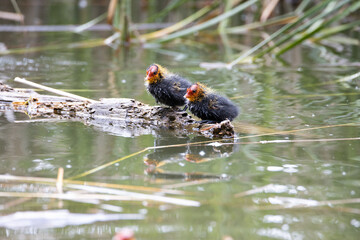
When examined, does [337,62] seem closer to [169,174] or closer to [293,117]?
[293,117]

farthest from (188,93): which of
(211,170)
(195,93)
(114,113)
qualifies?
(211,170)

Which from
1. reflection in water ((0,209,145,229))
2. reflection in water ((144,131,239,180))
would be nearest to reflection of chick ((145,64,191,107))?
reflection in water ((144,131,239,180))

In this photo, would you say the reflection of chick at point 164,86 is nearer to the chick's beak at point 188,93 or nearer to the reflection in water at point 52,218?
the chick's beak at point 188,93

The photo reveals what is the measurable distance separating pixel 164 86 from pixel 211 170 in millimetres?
1318

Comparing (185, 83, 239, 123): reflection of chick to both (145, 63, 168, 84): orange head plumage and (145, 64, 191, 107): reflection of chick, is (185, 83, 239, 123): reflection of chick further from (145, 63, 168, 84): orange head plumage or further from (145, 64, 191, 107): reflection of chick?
(145, 63, 168, 84): orange head plumage

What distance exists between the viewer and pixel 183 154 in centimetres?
362

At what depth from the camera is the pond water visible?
95.9 inches

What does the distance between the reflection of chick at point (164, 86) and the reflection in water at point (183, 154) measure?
38cm

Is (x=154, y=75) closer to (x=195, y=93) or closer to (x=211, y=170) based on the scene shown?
(x=195, y=93)

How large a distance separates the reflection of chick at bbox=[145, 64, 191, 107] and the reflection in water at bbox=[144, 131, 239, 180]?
1.24 feet

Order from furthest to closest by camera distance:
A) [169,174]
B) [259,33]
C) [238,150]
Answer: [259,33] < [238,150] < [169,174]

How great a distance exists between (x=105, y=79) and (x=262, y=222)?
14.5ft

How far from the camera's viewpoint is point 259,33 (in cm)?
1174

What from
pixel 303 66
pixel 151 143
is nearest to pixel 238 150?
pixel 151 143
